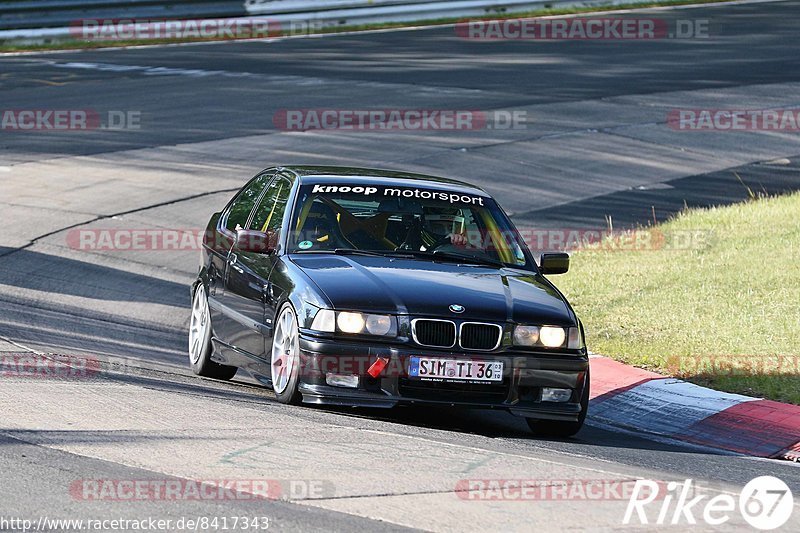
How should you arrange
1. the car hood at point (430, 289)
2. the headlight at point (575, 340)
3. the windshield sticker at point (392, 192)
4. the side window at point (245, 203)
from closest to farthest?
the car hood at point (430, 289)
the headlight at point (575, 340)
the windshield sticker at point (392, 192)
the side window at point (245, 203)

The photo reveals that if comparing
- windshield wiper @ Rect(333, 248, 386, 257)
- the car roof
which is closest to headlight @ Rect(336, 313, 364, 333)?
windshield wiper @ Rect(333, 248, 386, 257)

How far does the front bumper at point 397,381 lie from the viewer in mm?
8164

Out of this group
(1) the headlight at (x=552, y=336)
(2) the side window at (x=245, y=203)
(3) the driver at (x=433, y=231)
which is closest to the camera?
(1) the headlight at (x=552, y=336)

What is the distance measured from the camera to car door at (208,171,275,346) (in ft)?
32.3

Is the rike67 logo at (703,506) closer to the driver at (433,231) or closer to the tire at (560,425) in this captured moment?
the tire at (560,425)

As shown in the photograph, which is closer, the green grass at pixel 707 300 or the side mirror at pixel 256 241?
the side mirror at pixel 256 241

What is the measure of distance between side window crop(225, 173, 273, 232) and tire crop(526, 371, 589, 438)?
9.27ft

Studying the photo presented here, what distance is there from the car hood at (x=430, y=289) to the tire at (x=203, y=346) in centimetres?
140

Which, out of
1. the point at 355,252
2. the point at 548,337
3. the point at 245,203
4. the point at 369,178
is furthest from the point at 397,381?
the point at 245,203

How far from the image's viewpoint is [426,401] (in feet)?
26.9

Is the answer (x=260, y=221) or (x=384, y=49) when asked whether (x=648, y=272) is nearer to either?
(x=260, y=221)

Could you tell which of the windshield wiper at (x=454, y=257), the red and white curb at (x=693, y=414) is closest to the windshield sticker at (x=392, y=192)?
the windshield wiper at (x=454, y=257)

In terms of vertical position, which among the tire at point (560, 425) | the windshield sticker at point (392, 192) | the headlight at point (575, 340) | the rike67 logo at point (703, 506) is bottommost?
the tire at point (560, 425)

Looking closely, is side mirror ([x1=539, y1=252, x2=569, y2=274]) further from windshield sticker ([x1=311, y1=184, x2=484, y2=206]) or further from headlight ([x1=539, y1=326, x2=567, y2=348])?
headlight ([x1=539, y1=326, x2=567, y2=348])
